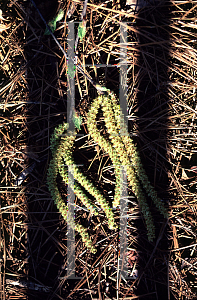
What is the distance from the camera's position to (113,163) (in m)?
2.13

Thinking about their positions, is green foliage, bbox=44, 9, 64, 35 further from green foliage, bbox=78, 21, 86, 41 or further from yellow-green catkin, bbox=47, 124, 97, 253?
yellow-green catkin, bbox=47, 124, 97, 253

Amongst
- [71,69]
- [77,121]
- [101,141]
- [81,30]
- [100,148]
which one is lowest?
[100,148]

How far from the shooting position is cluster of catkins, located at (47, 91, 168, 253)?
6.91ft

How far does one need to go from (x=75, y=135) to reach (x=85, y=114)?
26cm

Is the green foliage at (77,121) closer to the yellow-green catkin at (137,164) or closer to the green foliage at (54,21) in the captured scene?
the yellow-green catkin at (137,164)

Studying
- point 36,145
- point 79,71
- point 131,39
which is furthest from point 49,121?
point 131,39

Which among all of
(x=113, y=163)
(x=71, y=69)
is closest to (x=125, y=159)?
(x=113, y=163)

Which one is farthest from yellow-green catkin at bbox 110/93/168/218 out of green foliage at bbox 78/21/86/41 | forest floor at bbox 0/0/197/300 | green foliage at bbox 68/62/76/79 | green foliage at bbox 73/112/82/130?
green foliage at bbox 78/21/86/41

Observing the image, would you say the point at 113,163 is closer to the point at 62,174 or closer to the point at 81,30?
the point at 62,174

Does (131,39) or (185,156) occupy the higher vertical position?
(131,39)

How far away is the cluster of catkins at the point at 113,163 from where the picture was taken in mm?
2107

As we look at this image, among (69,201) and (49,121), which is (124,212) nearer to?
(69,201)

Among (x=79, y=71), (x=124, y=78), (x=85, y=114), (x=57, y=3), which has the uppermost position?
(x=57, y=3)

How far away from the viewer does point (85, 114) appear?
225cm
